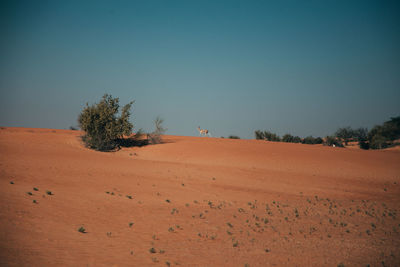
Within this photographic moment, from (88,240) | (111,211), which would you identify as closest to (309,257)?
(88,240)

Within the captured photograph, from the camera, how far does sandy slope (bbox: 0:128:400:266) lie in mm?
7203

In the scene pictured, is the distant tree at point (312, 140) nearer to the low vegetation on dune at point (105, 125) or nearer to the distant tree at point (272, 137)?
the distant tree at point (272, 137)

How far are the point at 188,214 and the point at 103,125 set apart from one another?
2319 centimetres

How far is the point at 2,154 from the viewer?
19.4 m

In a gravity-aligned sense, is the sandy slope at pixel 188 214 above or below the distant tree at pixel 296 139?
below

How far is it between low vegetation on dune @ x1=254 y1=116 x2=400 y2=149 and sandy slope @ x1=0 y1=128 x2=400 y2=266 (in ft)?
105

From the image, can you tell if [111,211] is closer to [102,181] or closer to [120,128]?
[102,181]

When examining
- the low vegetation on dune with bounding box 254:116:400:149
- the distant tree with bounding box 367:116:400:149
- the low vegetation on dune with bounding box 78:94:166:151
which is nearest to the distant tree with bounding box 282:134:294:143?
the low vegetation on dune with bounding box 254:116:400:149

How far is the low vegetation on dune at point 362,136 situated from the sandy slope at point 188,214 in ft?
105

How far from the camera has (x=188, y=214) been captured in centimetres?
1153

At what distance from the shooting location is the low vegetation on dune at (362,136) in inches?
2039

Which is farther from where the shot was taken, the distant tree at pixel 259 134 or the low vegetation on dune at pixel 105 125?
the distant tree at pixel 259 134

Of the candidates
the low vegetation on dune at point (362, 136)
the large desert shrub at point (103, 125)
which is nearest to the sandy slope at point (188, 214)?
the large desert shrub at point (103, 125)

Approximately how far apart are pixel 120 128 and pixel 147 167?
41.4ft
